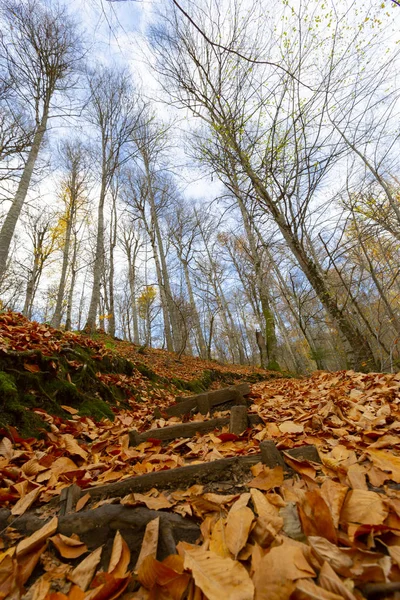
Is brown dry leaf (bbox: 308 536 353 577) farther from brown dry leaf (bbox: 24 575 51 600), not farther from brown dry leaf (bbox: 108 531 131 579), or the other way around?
brown dry leaf (bbox: 24 575 51 600)

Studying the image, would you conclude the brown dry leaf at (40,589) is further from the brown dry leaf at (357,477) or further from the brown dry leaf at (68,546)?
the brown dry leaf at (357,477)

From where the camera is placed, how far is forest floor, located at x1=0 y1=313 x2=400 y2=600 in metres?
0.73

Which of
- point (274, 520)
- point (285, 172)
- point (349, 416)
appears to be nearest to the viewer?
point (274, 520)

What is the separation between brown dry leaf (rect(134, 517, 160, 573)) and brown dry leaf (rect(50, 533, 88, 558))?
26 centimetres

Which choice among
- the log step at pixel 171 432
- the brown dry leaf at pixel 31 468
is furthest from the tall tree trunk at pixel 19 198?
the log step at pixel 171 432

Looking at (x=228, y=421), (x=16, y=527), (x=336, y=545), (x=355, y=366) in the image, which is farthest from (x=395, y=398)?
(x=16, y=527)

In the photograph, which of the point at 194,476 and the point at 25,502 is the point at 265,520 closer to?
the point at 194,476

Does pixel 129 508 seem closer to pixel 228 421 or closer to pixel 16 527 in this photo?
pixel 16 527

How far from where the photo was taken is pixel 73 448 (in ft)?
6.80

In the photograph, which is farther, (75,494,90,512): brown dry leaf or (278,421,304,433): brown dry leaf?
(278,421,304,433): brown dry leaf

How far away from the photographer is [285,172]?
13.1ft

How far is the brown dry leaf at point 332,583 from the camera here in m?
0.62

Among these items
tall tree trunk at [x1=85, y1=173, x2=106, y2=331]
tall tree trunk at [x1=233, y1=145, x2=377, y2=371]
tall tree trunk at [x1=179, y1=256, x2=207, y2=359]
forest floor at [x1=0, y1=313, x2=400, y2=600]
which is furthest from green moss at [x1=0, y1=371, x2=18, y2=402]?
tall tree trunk at [x1=179, y1=256, x2=207, y2=359]

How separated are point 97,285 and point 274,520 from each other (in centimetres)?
1009
